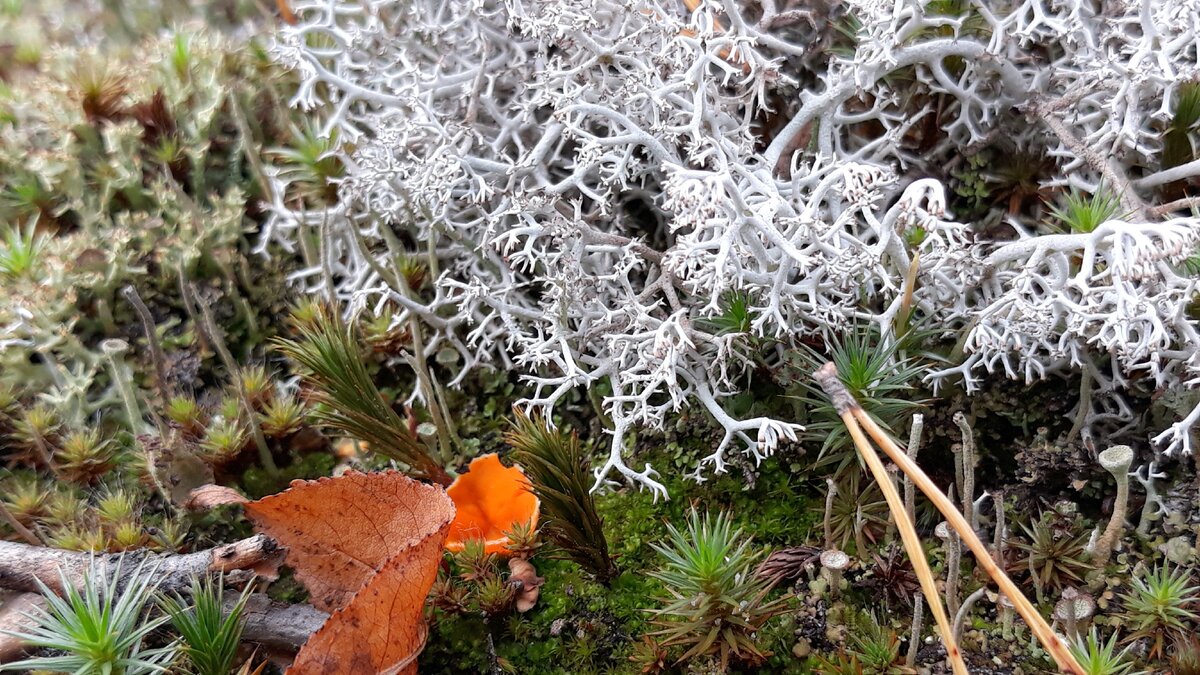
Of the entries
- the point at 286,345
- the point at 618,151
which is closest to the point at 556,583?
the point at 286,345

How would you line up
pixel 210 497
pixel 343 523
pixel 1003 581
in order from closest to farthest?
1. pixel 1003 581
2. pixel 343 523
3. pixel 210 497

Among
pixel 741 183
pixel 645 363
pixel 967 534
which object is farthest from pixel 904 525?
pixel 741 183

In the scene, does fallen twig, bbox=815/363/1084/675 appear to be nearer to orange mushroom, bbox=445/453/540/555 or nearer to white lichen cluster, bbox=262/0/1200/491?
white lichen cluster, bbox=262/0/1200/491

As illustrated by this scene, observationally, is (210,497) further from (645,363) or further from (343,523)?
(645,363)

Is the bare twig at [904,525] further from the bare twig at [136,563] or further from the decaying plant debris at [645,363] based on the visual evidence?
the bare twig at [136,563]

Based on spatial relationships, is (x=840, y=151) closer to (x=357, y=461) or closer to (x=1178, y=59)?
(x=1178, y=59)

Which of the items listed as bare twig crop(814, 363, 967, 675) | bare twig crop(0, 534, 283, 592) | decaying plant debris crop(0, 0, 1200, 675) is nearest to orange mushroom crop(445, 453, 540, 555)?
decaying plant debris crop(0, 0, 1200, 675)
